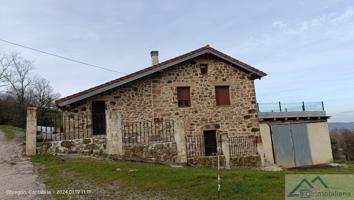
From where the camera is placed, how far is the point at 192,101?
53.5 ft

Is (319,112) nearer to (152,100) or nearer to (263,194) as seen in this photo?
(152,100)

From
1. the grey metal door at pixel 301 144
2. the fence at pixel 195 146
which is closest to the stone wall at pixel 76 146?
the fence at pixel 195 146

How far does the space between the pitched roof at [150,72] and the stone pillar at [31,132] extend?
158cm

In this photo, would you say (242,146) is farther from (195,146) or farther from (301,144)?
(301,144)

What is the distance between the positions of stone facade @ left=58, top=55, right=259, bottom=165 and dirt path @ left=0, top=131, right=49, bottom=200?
9.48 ft

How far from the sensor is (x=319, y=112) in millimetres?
20156

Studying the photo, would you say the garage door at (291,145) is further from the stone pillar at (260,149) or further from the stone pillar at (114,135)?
the stone pillar at (114,135)

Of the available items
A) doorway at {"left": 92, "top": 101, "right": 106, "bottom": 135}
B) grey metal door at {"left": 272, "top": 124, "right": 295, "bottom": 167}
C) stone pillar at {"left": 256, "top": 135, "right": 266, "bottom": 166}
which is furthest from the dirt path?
grey metal door at {"left": 272, "top": 124, "right": 295, "bottom": 167}

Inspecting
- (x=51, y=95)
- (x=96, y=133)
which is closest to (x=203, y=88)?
(x=96, y=133)

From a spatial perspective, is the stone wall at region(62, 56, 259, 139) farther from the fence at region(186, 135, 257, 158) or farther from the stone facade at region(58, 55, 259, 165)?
the fence at region(186, 135, 257, 158)

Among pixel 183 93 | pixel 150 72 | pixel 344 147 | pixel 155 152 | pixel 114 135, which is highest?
pixel 150 72

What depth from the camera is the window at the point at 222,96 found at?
664 inches

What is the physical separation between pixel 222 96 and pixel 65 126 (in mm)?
8065

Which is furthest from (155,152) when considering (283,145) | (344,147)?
(344,147)
